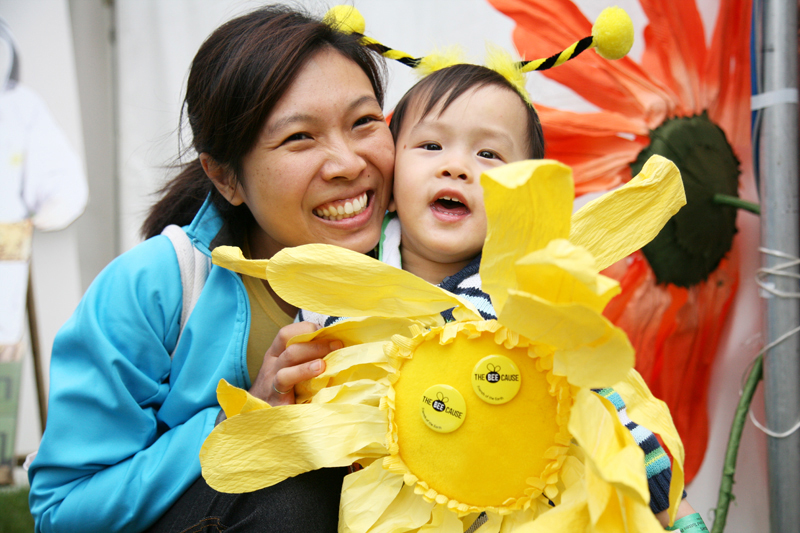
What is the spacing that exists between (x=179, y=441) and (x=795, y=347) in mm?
1102

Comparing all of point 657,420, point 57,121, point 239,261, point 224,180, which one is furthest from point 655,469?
point 57,121

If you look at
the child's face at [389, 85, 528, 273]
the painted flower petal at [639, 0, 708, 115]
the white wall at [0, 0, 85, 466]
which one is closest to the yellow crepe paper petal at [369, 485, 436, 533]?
the child's face at [389, 85, 528, 273]

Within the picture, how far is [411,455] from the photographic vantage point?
58 centimetres

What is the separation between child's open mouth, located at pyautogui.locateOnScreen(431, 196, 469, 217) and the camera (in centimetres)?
86

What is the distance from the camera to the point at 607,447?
0.45 metres

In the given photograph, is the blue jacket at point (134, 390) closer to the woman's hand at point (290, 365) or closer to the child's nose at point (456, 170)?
the woman's hand at point (290, 365)

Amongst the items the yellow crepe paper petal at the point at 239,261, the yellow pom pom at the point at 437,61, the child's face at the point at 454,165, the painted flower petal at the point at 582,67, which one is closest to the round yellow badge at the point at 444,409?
the yellow crepe paper petal at the point at 239,261

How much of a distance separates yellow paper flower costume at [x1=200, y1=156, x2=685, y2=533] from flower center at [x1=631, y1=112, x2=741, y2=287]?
0.72m

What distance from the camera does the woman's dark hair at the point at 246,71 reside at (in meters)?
0.87

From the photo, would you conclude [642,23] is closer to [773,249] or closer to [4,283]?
[773,249]

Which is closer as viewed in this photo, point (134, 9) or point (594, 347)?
point (594, 347)

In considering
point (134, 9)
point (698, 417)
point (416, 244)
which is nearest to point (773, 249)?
point (698, 417)

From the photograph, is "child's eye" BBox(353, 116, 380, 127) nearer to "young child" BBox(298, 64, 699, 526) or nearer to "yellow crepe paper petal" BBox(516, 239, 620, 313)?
"young child" BBox(298, 64, 699, 526)

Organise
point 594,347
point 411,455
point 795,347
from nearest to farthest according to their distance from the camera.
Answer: point 594,347 → point 411,455 → point 795,347
